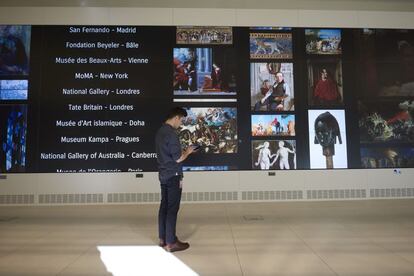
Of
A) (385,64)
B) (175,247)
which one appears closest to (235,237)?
(175,247)

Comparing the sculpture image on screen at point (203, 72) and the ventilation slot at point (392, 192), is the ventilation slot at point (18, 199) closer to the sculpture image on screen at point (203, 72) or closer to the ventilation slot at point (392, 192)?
the sculpture image on screen at point (203, 72)

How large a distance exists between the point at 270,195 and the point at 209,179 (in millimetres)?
1058

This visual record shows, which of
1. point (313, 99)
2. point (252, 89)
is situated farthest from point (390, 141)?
point (252, 89)

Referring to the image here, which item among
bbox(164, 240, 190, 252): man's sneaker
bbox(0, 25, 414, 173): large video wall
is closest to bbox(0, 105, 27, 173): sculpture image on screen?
bbox(0, 25, 414, 173): large video wall

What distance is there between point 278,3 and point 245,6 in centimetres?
60

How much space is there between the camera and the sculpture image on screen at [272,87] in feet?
16.1

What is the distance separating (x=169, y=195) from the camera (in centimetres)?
294

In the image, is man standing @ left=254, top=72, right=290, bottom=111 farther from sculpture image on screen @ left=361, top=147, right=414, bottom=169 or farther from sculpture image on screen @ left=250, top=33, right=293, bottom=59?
sculpture image on screen @ left=361, top=147, right=414, bottom=169

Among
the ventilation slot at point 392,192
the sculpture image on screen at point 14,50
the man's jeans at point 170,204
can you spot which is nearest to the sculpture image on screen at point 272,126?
the ventilation slot at point 392,192

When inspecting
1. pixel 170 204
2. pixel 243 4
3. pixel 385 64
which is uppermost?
pixel 243 4

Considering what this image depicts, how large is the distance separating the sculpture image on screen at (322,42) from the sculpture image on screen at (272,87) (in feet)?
1.77

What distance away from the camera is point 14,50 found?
485 centimetres

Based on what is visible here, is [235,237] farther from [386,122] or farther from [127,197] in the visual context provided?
[386,122]

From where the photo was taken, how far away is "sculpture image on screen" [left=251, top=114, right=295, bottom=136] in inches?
192
